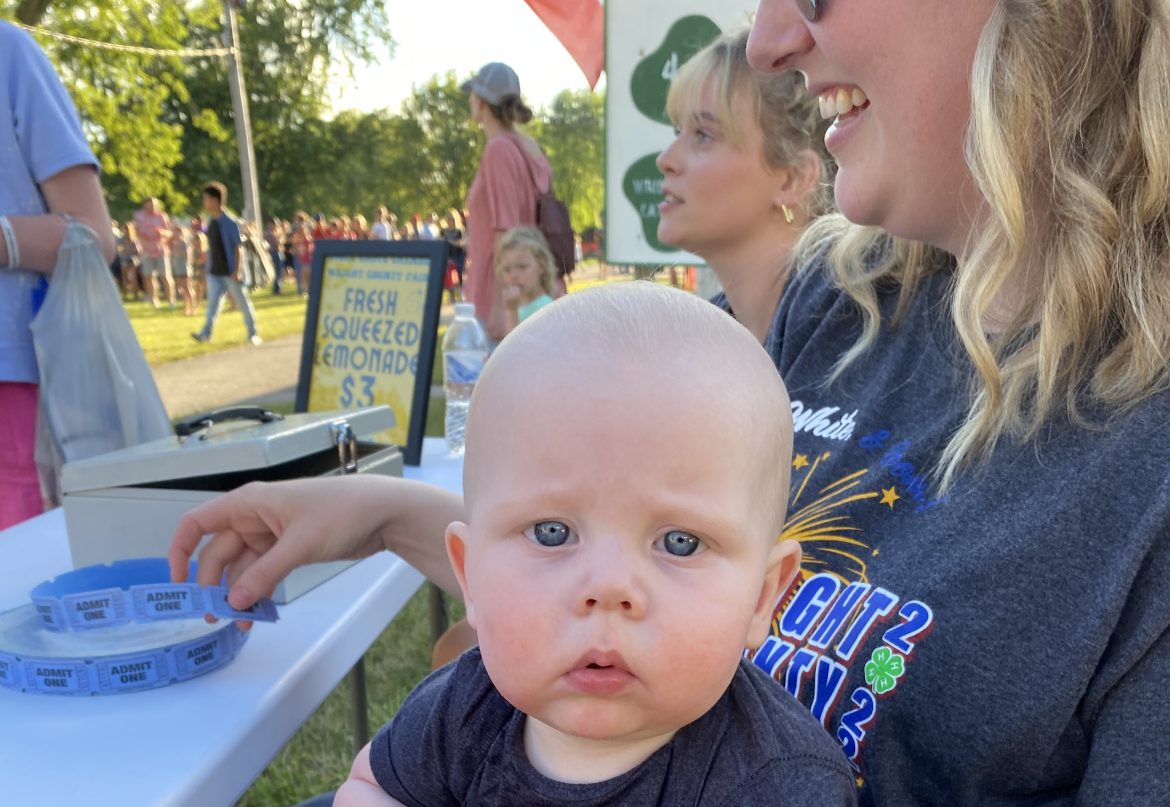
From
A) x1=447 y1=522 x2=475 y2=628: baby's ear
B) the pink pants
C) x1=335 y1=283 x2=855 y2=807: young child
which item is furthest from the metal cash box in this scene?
the pink pants

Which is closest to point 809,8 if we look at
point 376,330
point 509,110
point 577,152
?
point 376,330

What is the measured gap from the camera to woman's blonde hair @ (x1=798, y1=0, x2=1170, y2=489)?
1.03m

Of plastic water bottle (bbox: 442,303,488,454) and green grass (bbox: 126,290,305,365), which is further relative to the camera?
green grass (bbox: 126,290,305,365)

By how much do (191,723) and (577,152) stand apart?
21.9 ft

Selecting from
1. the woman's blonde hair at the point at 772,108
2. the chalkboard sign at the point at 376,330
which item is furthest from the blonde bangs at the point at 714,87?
the chalkboard sign at the point at 376,330

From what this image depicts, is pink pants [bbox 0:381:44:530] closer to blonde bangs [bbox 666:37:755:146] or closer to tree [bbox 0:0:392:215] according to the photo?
blonde bangs [bbox 666:37:755:146]

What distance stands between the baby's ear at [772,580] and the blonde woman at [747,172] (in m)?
1.66

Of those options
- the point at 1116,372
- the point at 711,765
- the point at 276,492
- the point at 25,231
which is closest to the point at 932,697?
the point at 711,765

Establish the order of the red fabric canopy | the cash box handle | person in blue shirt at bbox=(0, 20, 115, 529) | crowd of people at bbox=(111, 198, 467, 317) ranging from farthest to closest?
crowd of people at bbox=(111, 198, 467, 317) → the red fabric canopy → person in blue shirt at bbox=(0, 20, 115, 529) → the cash box handle

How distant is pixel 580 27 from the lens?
13.4 ft

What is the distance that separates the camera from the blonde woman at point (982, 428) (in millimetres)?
895

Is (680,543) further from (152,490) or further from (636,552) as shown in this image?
(152,490)

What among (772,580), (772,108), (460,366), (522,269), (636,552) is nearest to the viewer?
(636,552)

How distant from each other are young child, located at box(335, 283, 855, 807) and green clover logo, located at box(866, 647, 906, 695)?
167mm
